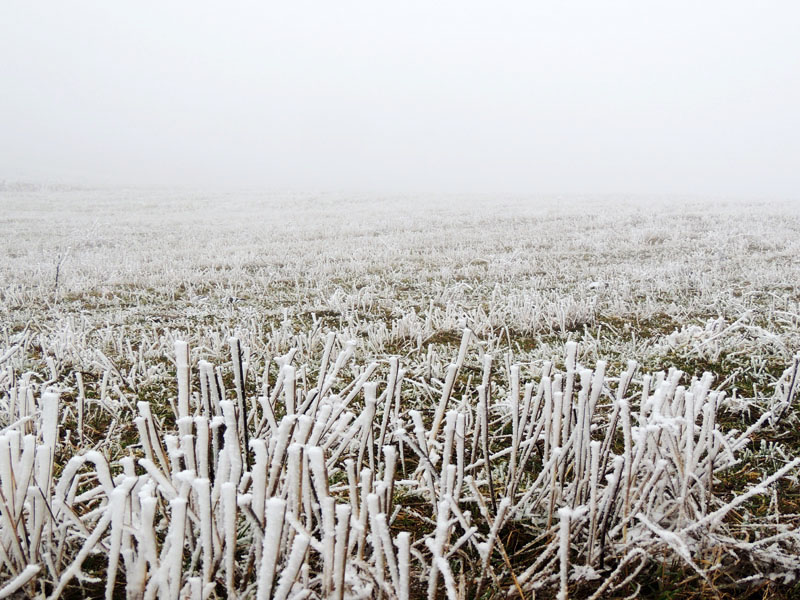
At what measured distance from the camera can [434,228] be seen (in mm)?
13891

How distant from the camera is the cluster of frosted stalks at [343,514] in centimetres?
120

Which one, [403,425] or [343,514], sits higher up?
[343,514]

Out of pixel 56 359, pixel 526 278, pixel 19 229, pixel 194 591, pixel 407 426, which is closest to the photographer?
pixel 194 591

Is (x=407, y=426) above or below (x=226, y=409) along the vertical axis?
below

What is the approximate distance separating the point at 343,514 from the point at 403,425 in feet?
4.39

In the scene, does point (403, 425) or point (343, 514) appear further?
point (403, 425)

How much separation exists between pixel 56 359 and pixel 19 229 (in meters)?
14.0

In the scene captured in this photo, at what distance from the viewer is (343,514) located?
1.07m

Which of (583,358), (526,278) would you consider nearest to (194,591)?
(583,358)

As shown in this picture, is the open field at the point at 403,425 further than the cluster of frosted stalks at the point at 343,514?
Yes

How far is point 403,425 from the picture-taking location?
2.40m

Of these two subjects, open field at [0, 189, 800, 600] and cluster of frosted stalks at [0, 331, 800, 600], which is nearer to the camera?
cluster of frosted stalks at [0, 331, 800, 600]

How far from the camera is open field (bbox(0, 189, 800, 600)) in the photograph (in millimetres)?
1343

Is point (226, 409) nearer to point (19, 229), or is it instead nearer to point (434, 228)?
point (434, 228)
